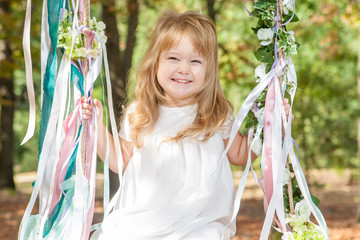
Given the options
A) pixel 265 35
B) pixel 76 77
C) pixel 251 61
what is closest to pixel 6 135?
pixel 251 61

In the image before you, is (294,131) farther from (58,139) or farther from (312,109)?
(58,139)

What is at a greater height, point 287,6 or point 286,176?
point 287,6

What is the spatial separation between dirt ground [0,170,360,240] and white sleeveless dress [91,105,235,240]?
4007 millimetres

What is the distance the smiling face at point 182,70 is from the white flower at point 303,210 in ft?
2.57

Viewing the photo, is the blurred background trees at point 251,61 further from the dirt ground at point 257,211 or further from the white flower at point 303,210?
the white flower at point 303,210

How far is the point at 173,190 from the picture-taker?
259cm

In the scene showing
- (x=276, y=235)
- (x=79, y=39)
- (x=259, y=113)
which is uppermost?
(x=79, y=39)

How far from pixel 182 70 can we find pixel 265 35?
48 cm

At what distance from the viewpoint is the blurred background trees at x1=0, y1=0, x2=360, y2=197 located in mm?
7383

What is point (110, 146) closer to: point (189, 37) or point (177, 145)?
point (177, 145)

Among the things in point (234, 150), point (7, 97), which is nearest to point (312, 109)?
point (7, 97)

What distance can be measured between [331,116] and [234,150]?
35.6ft

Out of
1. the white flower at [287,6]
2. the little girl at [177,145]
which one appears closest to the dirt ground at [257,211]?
the little girl at [177,145]

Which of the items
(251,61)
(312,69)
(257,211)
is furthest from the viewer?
(312,69)
